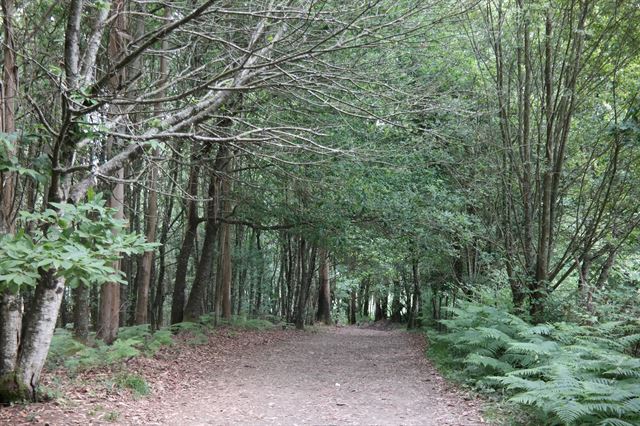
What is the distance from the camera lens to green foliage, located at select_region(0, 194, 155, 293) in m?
3.99

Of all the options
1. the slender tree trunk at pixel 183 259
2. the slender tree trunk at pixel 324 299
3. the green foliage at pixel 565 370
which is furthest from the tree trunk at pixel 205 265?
the slender tree trunk at pixel 324 299

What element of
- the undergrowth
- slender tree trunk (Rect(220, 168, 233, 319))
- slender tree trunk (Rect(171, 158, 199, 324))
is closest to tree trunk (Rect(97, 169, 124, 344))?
the undergrowth

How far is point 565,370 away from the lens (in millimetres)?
5785

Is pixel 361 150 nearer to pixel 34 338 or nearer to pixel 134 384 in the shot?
pixel 134 384

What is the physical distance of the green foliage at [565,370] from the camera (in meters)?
4.97

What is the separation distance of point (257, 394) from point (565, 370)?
4.61m

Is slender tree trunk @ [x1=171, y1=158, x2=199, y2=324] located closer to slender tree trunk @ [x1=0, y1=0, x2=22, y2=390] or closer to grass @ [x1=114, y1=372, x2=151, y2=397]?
grass @ [x1=114, y1=372, x2=151, y2=397]

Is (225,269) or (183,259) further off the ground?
(183,259)

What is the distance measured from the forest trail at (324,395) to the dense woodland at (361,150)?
1.09 meters

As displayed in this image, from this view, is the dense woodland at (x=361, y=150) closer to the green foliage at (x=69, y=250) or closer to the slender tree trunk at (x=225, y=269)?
the green foliage at (x=69, y=250)

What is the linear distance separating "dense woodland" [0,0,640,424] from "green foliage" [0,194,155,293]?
0.09 ft

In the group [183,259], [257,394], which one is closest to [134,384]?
[257,394]

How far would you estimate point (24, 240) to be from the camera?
4332mm

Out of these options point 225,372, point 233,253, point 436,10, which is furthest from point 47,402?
point 233,253
